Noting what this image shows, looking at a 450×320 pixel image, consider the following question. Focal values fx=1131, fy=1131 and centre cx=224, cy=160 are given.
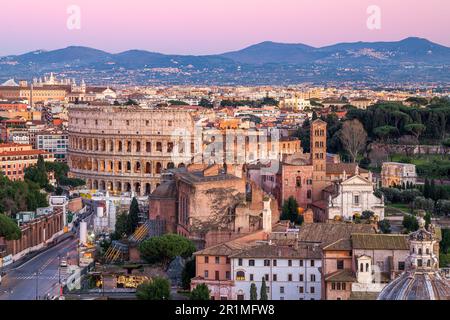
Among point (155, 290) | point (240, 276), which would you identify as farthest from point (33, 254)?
point (155, 290)

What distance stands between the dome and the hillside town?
24 millimetres

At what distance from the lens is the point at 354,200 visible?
73.2ft

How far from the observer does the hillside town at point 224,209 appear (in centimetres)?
1462

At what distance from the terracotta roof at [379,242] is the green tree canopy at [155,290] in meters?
2.46

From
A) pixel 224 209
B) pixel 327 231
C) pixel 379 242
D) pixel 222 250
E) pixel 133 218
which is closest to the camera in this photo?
pixel 379 242

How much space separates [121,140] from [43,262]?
1727 cm

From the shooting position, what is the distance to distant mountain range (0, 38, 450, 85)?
64.2 m

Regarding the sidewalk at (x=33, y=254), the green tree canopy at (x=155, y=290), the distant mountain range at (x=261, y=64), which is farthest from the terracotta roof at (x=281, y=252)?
the distant mountain range at (x=261, y=64)

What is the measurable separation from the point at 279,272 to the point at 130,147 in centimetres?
2186

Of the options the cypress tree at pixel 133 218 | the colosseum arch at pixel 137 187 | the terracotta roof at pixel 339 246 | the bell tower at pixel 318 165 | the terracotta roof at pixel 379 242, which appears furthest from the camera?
the colosseum arch at pixel 137 187

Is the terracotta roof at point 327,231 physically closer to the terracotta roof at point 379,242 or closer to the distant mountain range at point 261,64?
the terracotta roof at point 379,242

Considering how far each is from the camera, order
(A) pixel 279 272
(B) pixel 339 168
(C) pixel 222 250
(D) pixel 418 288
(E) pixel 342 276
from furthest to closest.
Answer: (B) pixel 339 168, (C) pixel 222 250, (A) pixel 279 272, (E) pixel 342 276, (D) pixel 418 288

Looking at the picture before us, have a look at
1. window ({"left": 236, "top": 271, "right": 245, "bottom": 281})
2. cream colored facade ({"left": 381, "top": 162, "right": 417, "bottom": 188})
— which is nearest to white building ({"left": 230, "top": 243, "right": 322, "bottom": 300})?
window ({"left": 236, "top": 271, "right": 245, "bottom": 281})

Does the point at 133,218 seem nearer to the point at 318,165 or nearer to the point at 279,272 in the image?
the point at 318,165
